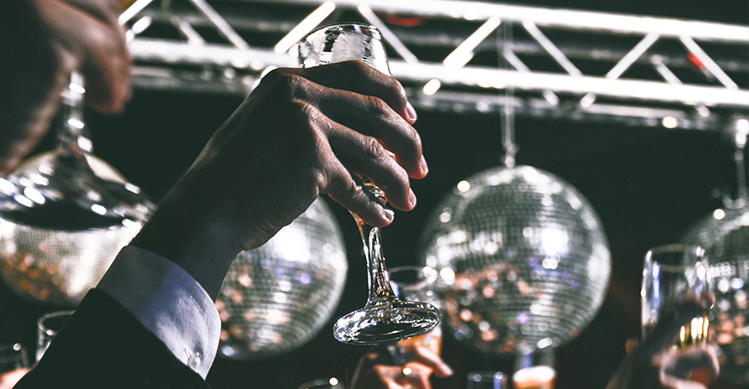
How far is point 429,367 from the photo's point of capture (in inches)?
33.5

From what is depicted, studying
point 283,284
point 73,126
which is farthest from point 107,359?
point 283,284

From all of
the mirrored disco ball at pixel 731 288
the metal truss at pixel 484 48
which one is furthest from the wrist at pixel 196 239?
the mirrored disco ball at pixel 731 288

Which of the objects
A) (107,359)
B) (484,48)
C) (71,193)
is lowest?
(107,359)

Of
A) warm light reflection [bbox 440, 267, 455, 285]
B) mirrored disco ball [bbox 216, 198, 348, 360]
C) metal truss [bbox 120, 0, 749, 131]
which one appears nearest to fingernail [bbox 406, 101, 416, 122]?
mirrored disco ball [bbox 216, 198, 348, 360]

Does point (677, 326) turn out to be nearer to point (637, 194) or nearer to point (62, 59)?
point (62, 59)

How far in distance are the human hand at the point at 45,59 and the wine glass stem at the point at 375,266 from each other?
0.51 m

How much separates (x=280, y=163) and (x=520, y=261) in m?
1.49

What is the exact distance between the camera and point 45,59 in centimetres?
32

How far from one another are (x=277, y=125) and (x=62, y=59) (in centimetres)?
35

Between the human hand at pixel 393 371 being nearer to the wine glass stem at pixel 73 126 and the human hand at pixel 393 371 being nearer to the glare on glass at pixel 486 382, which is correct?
the glare on glass at pixel 486 382

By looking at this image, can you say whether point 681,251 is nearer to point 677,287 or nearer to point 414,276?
point 677,287

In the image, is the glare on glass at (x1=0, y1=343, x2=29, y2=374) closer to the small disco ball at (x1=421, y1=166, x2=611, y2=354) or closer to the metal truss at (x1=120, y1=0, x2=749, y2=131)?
the small disco ball at (x1=421, y1=166, x2=611, y2=354)

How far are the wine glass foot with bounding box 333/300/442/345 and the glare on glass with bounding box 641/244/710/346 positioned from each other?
337 mm

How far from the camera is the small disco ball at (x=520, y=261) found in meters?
2.06
